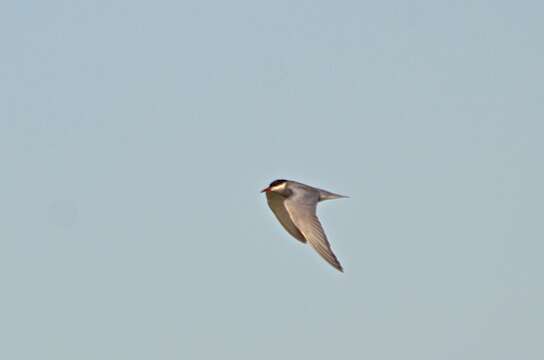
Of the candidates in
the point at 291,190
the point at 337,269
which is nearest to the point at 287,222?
the point at 291,190

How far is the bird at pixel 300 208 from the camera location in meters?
27.2

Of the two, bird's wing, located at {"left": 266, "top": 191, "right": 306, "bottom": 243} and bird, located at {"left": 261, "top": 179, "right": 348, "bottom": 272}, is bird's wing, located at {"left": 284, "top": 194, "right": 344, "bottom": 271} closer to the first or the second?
bird, located at {"left": 261, "top": 179, "right": 348, "bottom": 272}

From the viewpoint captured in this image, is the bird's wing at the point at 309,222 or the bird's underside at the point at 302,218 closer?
the bird's wing at the point at 309,222

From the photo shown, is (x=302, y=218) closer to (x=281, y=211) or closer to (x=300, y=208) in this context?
(x=300, y=208)

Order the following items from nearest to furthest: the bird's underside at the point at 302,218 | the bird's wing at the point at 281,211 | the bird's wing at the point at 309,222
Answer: the bird's wing at the point at 309,222 < the bird's underside at the point at 302,218 < the bird's wing at the point at 281,211

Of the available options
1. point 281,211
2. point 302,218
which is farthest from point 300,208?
point 281,211

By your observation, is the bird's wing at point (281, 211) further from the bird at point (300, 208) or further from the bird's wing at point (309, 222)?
the bird's wing at point (309, 222)

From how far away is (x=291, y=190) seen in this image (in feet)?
93.3

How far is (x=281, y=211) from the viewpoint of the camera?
2905 cm

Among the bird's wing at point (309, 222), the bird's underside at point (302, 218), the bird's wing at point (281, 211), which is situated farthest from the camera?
the bird's wing at point (281, 211)

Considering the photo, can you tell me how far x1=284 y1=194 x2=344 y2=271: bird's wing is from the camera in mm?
26609

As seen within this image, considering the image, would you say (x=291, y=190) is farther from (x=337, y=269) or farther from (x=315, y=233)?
(x=337, y=269)

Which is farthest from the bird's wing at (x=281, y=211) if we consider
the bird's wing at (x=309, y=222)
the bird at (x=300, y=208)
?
the bird's wing at (x=309, y=222)

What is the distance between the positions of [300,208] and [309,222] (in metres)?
0.59
